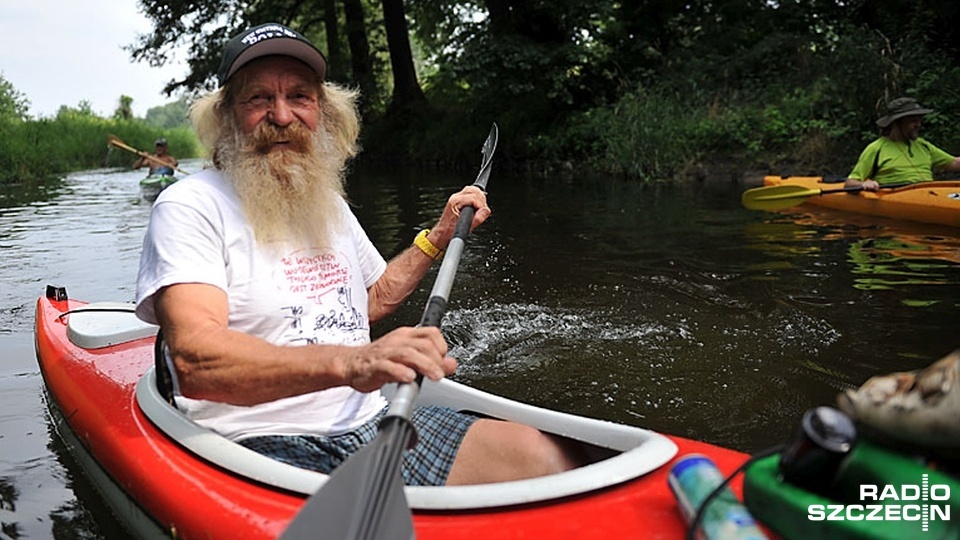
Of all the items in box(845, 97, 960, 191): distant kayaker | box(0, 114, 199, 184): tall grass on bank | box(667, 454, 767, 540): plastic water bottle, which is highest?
box(0, 114, 199, 184): tall grass on bank

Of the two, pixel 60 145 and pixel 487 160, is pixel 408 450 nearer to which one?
pixel 487 160

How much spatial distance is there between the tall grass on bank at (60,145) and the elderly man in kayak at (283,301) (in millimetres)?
14149

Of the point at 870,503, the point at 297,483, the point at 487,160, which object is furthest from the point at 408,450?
the point at 487,160

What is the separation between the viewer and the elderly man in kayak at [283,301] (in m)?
1.70

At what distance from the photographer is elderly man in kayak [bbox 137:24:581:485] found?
1703 mm

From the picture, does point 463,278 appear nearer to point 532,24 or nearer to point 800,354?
point 800,354

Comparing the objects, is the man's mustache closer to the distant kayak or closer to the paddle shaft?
the paddle shaft

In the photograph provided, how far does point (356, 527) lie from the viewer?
1.36 metres

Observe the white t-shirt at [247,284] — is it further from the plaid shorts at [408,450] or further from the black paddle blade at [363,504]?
the black paddle blade at [363,504]

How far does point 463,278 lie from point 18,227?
627 centimetres

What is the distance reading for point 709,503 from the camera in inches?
53.6

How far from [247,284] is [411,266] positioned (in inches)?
28.1

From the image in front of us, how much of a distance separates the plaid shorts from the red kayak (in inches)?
3.9

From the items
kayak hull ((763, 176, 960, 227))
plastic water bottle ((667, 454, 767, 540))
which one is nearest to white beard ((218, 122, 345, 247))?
plastic water bottle ((667, 454, 767, 540))
